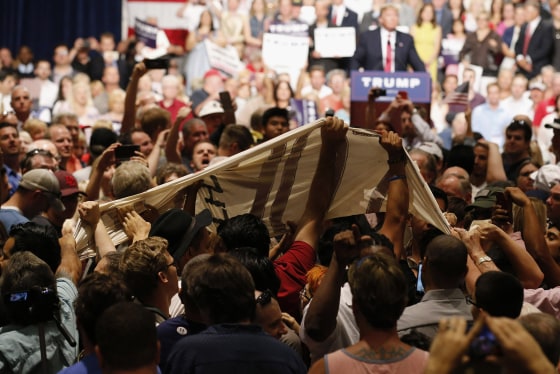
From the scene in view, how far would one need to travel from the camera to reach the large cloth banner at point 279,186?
638 centimetres

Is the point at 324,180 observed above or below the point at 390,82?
below

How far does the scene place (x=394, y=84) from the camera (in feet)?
39.2

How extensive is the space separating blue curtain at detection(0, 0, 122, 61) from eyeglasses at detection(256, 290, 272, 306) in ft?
→ 67.4

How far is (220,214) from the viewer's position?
6.74 metres

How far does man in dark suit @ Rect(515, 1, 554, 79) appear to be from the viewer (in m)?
20.5

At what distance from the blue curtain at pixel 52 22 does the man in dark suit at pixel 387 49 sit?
8.72 metres

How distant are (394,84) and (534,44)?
9.35m

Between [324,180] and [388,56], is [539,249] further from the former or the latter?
[388,56]

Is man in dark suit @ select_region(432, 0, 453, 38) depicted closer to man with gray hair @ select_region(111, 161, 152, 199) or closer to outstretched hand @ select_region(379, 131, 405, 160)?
man with gray hair @ select_region(111, 161, 152, 199)

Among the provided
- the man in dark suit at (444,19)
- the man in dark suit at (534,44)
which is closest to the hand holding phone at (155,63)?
the man in dark suit at (534,44)

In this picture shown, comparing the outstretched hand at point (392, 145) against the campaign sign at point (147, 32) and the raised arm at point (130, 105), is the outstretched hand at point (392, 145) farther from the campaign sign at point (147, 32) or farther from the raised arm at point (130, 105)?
the campaign sign at point (147, 32)

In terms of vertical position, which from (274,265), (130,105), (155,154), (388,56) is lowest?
(274,265)

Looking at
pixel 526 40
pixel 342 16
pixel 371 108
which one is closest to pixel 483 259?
pixel 371 108

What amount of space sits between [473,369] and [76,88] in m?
13.5
